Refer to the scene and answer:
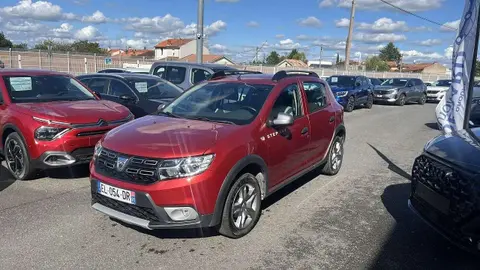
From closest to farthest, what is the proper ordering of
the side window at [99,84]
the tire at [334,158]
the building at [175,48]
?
the tire at [334,158], the side window at [99,84], the building at [175,48]

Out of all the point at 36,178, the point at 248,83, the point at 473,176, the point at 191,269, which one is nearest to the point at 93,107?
the point at 36,178

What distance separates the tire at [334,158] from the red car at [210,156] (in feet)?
3.33

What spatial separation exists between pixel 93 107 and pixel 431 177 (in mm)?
4830

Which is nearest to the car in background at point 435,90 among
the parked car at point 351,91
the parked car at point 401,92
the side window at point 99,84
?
the parked car at point 401,92

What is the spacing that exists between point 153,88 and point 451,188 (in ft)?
22.0

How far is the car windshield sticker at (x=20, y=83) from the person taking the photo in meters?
6.13

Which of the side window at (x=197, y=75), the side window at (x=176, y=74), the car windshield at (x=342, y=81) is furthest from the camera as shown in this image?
the car windshield at (x=342, y=81)

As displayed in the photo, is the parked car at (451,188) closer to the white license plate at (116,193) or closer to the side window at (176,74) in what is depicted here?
the white license plate at (116,193)

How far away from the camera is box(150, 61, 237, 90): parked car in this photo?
10648mm

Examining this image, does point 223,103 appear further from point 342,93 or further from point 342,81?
point 342,81

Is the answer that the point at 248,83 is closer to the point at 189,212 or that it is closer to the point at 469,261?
the point at 189,212

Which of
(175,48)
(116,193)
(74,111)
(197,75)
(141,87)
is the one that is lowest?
(116,193)

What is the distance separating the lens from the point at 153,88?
8711mm

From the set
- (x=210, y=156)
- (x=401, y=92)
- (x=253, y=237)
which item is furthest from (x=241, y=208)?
(x=401, y=92)
